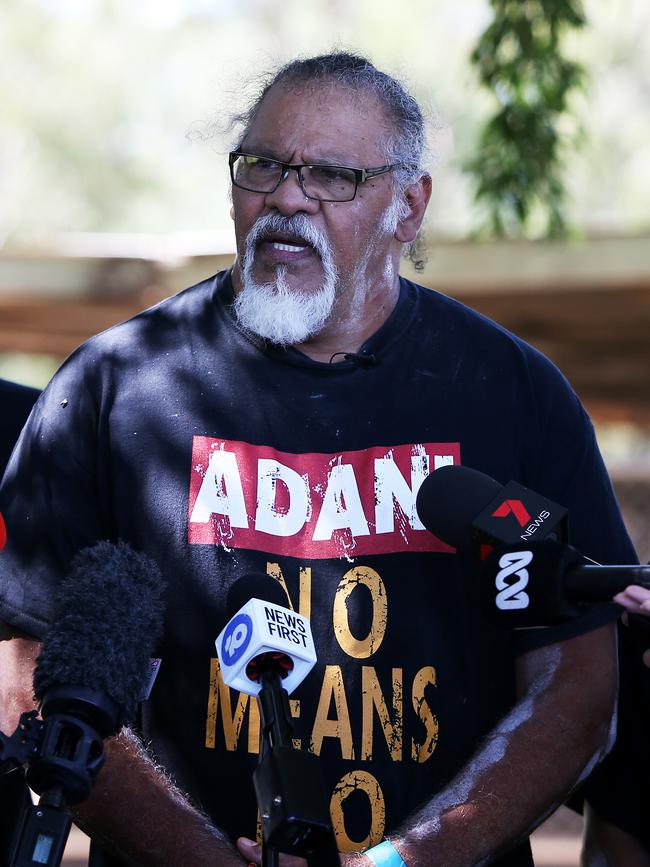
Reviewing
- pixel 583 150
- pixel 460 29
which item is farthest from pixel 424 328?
pixel 460 29

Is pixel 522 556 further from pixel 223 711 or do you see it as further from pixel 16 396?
pixel 16 396

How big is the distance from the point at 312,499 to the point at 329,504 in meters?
0.04

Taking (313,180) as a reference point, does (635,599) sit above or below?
below

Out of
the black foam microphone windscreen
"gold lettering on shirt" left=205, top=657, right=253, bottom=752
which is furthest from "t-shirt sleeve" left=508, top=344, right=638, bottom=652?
the black foam microphone windscreen

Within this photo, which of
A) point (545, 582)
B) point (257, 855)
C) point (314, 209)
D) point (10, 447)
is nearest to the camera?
point (545, 582)

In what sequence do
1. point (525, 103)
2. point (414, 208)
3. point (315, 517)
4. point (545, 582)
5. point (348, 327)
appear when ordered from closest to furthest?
1. point (545, 582)
2. point (315, 517)
3. point (348, 327)
4. point (414, 208)
5. point (525, 103)

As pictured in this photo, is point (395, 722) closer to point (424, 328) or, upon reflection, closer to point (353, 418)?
point (353, 418)

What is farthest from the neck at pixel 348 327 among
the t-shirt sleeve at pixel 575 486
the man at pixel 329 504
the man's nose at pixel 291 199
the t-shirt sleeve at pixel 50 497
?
the t-shirt sleeve at pixel 50 497

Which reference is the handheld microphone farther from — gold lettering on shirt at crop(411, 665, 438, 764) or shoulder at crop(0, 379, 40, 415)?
shoulder at crop(0, 379, 40, 415)

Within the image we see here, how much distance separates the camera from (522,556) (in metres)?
2.60

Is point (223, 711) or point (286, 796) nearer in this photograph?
point (286, 796)

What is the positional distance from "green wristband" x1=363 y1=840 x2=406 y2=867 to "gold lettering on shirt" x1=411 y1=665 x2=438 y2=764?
0.34m

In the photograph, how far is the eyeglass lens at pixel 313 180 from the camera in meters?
3.57

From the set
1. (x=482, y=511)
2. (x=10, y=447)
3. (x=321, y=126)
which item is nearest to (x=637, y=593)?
(x=482, y=511)
